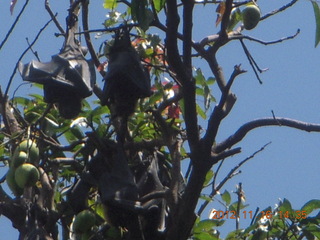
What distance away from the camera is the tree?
2.61m

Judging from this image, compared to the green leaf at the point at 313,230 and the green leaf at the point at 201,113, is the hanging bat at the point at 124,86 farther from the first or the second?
the green leaf at the point at 313,230

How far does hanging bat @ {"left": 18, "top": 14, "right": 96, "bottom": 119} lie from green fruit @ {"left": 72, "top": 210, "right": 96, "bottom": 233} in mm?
431

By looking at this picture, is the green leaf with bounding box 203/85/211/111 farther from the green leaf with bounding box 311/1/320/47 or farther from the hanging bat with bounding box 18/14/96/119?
the green leaf with bounding box 311/1/320/47

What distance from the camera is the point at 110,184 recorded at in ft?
9.68

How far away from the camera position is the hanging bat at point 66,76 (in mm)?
3161

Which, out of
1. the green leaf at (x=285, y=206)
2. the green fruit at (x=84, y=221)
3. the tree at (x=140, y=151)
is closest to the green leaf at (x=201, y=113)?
the tree at (x=140, y=151)

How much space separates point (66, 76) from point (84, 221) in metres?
0.67

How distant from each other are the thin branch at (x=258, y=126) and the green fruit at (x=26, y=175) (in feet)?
2.54

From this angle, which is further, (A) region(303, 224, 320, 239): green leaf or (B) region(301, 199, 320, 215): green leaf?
(B) region(301, 199, 320, 215): green leaf

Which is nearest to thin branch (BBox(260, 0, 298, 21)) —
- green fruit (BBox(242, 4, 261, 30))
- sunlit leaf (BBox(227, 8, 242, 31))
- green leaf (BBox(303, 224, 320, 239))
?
green fruit (BBox(242, 4, 261, 30))

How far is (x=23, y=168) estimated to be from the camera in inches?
116

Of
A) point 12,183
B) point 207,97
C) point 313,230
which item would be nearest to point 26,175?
point 12,183

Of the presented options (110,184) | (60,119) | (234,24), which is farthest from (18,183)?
(234,24)

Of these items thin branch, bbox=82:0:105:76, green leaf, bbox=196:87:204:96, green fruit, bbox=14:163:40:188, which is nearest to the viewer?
green fruit, bbox=14:163:40:188
